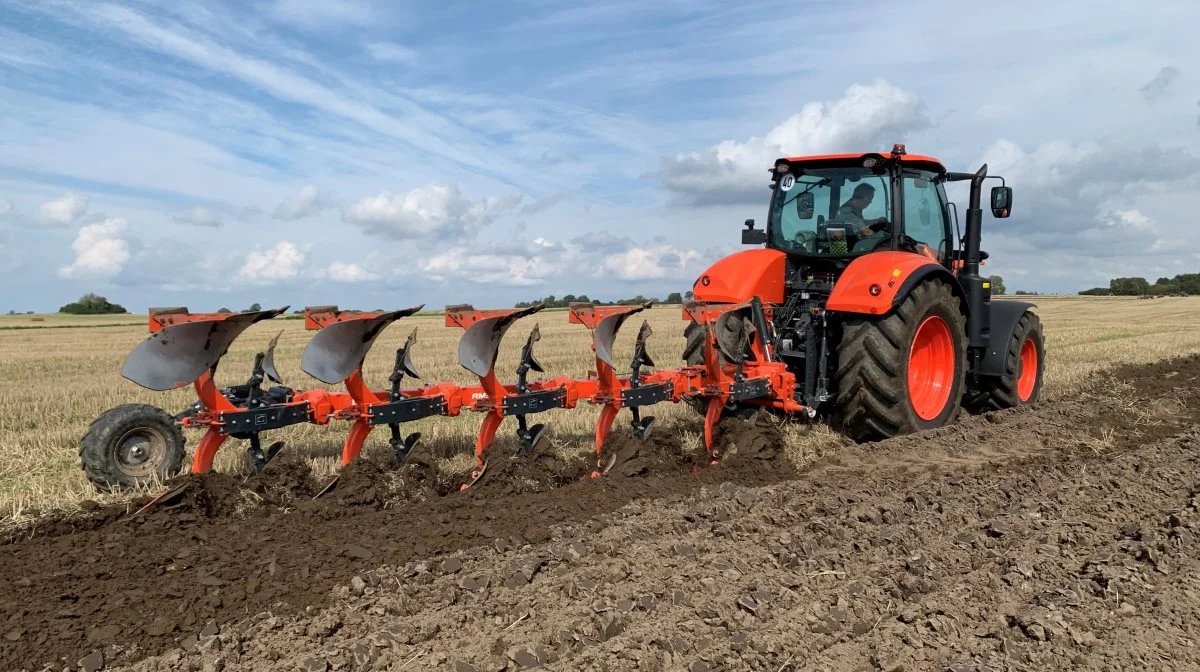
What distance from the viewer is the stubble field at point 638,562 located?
260cm

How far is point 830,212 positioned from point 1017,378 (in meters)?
2.39

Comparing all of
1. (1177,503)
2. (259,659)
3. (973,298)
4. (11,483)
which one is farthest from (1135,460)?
(11,483)

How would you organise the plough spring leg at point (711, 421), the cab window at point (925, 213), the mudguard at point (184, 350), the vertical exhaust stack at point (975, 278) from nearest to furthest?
the mudguard at point (184, 350) < the plough spring leg at point (711, 421) < the cab window at point (925, 213) < the vertical exhaust stack at point (975, 278)

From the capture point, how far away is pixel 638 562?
3.28 metres

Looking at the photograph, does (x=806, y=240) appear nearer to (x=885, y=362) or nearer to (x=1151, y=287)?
(x=885, y=362)

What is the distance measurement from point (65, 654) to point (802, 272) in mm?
5364

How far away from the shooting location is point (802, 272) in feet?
21.7

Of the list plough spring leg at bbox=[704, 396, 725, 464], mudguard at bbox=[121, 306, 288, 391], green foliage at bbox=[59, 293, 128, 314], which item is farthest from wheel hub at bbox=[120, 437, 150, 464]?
green foliage at bbox=[59, 293, 128, 314]

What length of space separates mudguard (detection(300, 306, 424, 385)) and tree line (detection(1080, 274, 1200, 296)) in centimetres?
6254

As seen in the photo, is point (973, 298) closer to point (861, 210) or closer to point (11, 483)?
point (861, 210)

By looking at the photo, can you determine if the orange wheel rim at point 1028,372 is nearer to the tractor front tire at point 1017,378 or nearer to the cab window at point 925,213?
the tractor front tire at point 1017,378

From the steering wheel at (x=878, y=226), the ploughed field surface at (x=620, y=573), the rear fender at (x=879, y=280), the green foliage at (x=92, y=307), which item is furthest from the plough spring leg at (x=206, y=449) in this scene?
the green foliage at (x=92, y=307)

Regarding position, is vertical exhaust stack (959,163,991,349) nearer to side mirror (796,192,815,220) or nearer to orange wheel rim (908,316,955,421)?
orange wheel rim (908,316,955,421)

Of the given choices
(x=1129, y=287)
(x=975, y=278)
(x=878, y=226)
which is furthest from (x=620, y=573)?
(x=1129, y=287)
